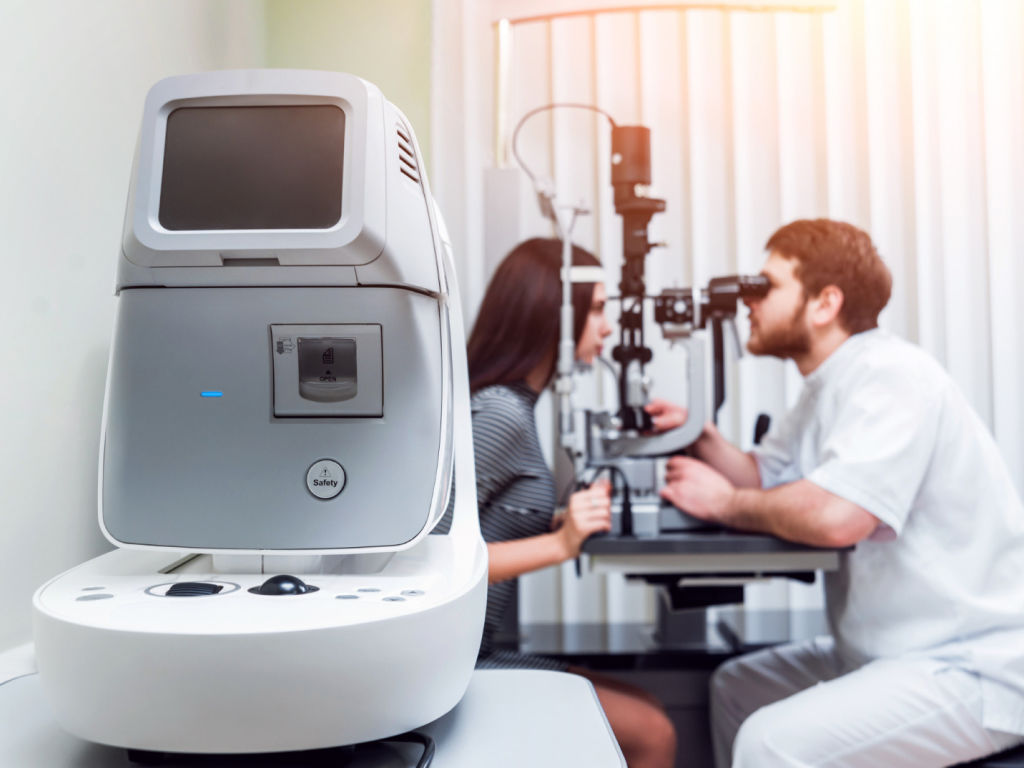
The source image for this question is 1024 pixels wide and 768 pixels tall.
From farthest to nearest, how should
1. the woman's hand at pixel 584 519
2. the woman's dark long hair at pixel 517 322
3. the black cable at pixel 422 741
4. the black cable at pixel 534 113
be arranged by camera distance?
1. the black cable at pixel 534 113
2. the woman's dark long hair at pixel 517 322
3. the woman's hand at pixel 584 519
4. the black cable at pixel 422 741

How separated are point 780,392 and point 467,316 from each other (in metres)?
1.04

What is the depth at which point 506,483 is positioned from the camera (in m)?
1.50

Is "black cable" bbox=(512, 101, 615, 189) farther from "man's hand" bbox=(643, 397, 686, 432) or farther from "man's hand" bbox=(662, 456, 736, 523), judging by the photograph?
"man's hand" bbox=(662, 456, 736, 523)

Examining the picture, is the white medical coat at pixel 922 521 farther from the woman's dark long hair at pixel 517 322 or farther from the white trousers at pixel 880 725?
the woman's dark long hair at pixel 517 322

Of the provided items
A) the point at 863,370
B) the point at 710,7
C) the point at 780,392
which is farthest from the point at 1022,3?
the point at 863,370

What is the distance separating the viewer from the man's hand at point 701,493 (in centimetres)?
145

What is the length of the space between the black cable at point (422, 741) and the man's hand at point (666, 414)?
4.19 ft

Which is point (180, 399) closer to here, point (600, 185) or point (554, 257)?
point (554, 257)

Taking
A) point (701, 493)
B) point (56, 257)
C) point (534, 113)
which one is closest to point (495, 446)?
point (701, 493)

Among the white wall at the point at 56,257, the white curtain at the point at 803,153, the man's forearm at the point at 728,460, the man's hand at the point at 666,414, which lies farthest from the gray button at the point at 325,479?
the white curtain at the point at 803,153

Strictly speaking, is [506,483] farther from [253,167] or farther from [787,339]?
[253,167]

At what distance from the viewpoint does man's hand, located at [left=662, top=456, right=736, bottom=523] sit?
145 centimetres

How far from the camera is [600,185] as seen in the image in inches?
89.8

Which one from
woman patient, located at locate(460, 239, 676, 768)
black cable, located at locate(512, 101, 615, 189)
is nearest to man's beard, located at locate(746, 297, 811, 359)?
woman patient, located at locate(460, 239, 676, 768)
